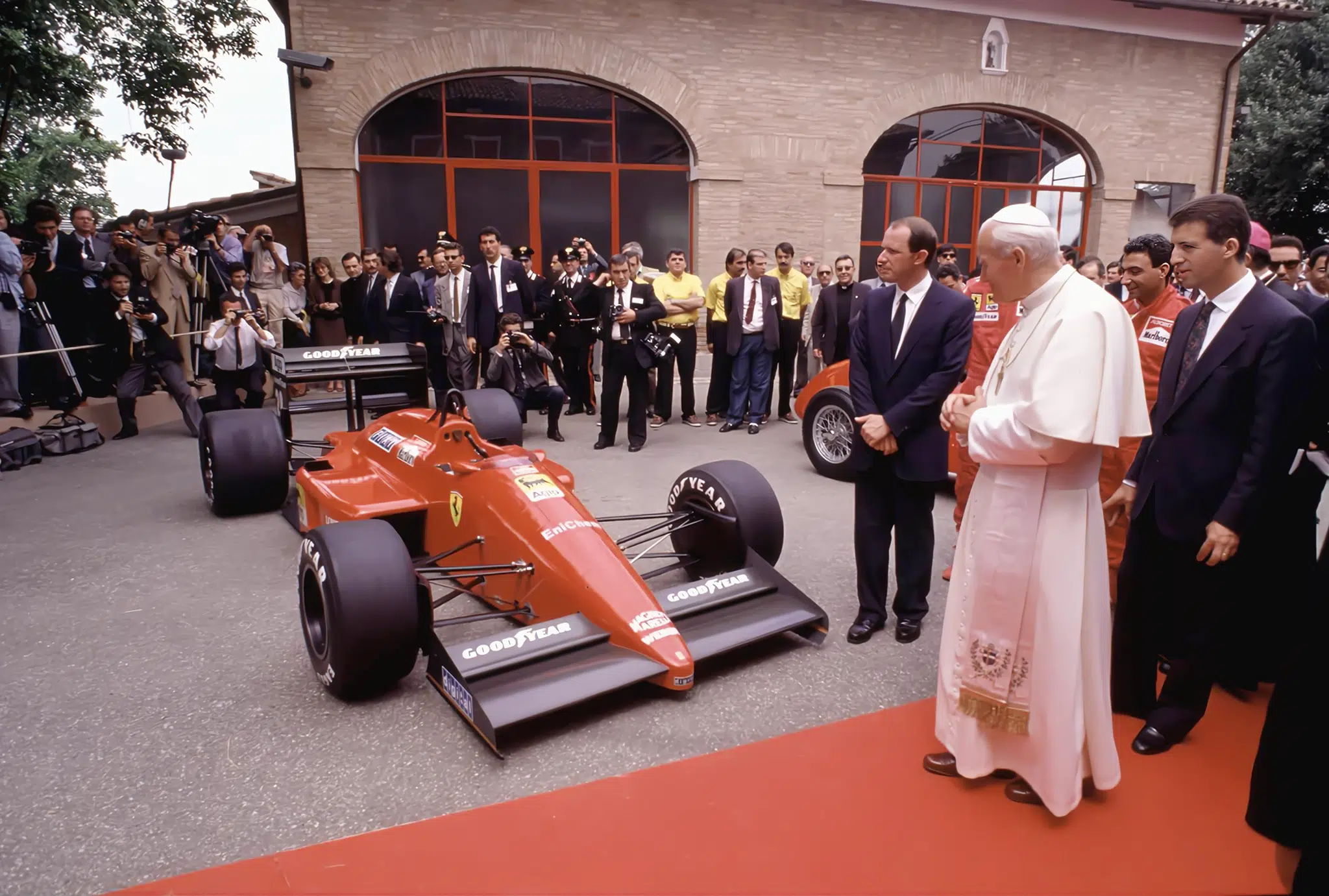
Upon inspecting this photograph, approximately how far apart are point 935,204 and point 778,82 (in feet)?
12.8

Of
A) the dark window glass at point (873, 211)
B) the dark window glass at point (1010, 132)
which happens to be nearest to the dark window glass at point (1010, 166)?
the dark window glass at point (1010, 132)

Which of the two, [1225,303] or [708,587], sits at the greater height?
[1225,303]

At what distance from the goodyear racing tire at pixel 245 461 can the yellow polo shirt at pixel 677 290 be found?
4449 mm

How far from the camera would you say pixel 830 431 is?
6.98 meters

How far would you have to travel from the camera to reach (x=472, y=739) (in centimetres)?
304

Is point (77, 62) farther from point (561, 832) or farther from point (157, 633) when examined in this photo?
point (561, 832)

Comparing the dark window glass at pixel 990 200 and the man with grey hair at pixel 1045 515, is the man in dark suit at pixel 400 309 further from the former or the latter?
the dark window glass at pixel 990 200

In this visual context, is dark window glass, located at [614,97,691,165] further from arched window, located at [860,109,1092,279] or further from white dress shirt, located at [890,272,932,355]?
white dress shirt, located at [890,272,932,355]

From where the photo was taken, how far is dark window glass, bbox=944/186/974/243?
15.1 m

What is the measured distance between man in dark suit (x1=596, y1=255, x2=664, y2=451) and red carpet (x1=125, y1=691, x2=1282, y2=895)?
207 inches

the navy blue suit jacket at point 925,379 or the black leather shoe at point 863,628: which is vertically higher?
the navy blue suit jacket at point 925,379

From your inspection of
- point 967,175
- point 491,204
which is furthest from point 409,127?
point 967,175

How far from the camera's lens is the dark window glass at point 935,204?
48.5 feet

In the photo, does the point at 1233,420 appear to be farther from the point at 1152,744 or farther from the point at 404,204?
the point at 404,204
